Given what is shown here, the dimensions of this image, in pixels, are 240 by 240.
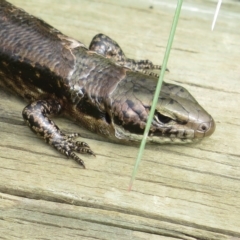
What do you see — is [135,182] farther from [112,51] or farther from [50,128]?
[112,51]

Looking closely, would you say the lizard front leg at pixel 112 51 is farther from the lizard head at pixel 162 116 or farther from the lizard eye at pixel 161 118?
the lizard eye at pixel 161 118

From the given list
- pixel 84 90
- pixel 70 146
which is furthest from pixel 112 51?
pixel 70 146

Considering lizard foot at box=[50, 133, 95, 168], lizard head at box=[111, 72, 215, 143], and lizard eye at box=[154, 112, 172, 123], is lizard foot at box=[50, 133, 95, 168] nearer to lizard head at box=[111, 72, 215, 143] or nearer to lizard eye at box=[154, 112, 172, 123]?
lizard head at box=[111, 72, 215, 143]

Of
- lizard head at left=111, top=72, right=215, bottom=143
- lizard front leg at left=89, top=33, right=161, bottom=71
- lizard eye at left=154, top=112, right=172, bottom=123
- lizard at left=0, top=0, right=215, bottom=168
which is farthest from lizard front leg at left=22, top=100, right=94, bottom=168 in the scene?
lizard front leg at left=89, top=33, right=161, bottom=71

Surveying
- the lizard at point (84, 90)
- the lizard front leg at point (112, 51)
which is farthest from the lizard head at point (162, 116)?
the lizard front leg at point (112, 51)

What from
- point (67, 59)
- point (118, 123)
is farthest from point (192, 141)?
point (67, 59)

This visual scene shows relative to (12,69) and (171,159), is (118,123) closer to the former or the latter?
(171,159)
